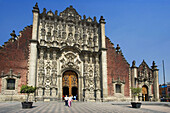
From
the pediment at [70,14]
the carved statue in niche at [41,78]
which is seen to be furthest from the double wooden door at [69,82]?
the pediment at [70,14]

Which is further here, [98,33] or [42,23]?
[98,33]

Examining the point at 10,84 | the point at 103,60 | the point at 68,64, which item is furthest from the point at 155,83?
the point at 10,84

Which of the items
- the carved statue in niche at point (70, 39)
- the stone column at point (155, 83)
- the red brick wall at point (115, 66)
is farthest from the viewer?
the stone column at point (155, 83)

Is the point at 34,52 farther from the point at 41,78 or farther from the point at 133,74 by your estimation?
the point at 133,74

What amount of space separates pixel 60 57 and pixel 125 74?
439 inches

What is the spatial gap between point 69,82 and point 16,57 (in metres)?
8.43

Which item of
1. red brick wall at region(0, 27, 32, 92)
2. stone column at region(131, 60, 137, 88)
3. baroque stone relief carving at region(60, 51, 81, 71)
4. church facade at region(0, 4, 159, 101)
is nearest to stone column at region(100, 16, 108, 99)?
church facade at region(0, 4, 159, 101)

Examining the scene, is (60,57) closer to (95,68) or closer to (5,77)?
(95,68)

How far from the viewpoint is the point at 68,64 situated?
2594 centimetres

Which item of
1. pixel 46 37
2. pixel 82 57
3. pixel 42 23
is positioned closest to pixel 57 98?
pixel 82 57

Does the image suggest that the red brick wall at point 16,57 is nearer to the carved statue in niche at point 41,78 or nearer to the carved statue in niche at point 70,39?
the carved statue in niche at point 41,78

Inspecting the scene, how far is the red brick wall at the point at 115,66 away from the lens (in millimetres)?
27555

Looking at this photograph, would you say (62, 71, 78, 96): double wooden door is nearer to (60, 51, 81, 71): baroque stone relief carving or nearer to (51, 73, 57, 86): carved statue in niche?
(60, 51, 81, 71): baroque stone relief carving

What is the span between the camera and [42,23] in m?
26.4
